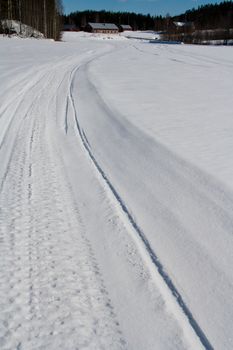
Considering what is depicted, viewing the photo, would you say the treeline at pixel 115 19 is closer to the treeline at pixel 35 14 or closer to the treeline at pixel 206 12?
the treeline at pixel 206 12

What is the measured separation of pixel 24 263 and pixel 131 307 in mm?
986

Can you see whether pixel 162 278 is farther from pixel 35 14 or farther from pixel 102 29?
pixel 102 29

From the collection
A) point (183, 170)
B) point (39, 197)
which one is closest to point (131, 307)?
point (39, 197)

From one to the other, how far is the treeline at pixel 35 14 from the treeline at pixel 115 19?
8046 centimetres

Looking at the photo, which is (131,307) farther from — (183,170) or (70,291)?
(183,170)

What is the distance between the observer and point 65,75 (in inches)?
674

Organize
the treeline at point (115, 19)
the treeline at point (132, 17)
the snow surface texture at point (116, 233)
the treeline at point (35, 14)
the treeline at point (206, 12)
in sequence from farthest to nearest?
the treeline at point (115, 19) → the treeline at point (132, 17) → the treeline at point (206, 12) → the treeline at point (35, 14) → the snow surface texture at point (116, 233)

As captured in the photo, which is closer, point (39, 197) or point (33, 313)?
point (33, 313)

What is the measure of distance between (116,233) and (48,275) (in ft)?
3.06

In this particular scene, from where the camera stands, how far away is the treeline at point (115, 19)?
14380 cm

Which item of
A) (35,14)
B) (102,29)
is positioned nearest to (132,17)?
(102,29)

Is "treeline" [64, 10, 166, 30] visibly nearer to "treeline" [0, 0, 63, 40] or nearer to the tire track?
"treeline" [0, 0, 63, 40]

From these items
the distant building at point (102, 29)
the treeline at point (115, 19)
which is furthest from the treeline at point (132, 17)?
the distant building at point (102, 29)

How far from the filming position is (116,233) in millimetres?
3965
